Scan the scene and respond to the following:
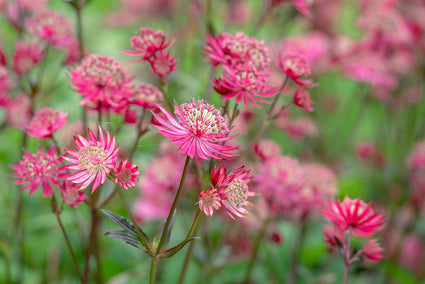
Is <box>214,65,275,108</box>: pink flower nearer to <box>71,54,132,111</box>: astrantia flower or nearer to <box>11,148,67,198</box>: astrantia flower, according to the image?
<box>71,54,132,111</box>: astrantia flower

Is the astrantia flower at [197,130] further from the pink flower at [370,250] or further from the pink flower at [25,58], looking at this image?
the pink flower at [25,58]

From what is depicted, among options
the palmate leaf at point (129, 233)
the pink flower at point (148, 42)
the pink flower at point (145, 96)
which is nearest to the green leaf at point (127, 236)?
the palmate leaf at point (129, 233)

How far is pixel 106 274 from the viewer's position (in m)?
1.53

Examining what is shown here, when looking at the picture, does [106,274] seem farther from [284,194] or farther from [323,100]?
[323,100]

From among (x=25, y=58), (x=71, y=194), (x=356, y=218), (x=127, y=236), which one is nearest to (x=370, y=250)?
(x=356, y=218)

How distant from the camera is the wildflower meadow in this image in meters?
0.70

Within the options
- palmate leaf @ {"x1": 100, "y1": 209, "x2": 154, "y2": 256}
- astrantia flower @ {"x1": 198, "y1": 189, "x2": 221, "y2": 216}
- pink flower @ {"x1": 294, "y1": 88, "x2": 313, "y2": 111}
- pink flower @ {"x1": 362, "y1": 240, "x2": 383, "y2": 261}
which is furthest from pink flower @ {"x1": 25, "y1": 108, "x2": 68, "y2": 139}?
pink flower @ {"x1": 362, "y1": 240, "x2": 383, "y2": 261}

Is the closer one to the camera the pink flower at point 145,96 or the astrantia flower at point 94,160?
the astrantia flower at point 94,160

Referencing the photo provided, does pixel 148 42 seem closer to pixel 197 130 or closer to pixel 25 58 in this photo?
pixel 197 130

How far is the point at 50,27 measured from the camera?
1071 mm

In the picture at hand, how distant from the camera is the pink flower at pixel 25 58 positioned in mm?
1027

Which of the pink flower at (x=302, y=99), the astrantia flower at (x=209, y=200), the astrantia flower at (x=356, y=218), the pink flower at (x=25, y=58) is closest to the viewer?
the astrantia flower at (x=209, y=200)

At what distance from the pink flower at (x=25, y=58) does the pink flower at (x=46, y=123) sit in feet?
0.92

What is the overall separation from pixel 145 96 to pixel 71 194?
0.71 ft
